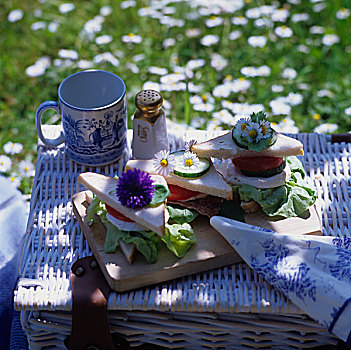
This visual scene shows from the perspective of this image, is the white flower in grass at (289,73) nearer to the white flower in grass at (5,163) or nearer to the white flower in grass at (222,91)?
the white flower in grass at (222,91)

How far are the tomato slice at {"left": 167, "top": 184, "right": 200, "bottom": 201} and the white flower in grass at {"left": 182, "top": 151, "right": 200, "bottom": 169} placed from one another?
0.05m

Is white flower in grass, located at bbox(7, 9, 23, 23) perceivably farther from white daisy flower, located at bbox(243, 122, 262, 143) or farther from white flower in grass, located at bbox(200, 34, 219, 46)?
white daisy flower, located at bbox(243, 122, 262, 143)

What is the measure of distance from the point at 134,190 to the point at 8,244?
51 cm

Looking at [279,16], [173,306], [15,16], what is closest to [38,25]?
[15,16]

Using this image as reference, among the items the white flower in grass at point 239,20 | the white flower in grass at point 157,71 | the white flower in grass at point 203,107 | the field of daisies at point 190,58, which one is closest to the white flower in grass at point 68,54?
the field of daisies at point 190,58

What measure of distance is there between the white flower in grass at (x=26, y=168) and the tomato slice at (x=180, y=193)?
0.69m

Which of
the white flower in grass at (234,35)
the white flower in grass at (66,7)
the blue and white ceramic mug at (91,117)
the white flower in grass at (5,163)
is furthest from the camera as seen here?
the white flower in grass at (66,7)

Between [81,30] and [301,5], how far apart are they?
926 mm

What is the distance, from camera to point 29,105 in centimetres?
198

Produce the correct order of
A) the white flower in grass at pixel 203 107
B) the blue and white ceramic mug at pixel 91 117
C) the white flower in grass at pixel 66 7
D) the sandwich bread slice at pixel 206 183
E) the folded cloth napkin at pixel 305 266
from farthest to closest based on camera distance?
1. the white flower in grass at pixel 66 7
2. the white flower in grass at pixel 203 107
3. the blue and white ceramic mug at pixel 91 117
4. the sandwich bread slice at pixel 206 183
5. the folded cloth napkin at pixel 305 266

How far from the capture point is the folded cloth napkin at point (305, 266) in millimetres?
927

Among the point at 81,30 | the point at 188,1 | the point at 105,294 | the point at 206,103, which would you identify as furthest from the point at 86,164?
the point at 188,1

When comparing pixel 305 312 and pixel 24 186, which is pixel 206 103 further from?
pixel 305 312

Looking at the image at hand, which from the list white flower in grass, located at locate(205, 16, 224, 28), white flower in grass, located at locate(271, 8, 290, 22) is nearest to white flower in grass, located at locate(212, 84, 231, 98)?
white flower in grass, located at locate(205, 16, 224, 28)
